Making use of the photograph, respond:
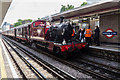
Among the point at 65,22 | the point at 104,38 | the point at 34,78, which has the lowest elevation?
the point at 34,78

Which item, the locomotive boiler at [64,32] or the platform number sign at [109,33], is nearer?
the locomotive boiler at [64,32]

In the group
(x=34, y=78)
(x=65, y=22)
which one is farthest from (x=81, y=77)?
(x=65, y=22)

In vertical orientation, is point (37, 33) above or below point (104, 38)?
above

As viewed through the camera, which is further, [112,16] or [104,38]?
[104,38]

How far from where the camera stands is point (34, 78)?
15.4 feet

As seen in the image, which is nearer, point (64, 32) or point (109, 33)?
point (64, 32)

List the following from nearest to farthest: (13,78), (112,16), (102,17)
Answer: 1. (13,78)
2. (112,16)
3. (102,17)

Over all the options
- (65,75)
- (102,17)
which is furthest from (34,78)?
(102,17)

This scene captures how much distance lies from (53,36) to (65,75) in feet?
12.7

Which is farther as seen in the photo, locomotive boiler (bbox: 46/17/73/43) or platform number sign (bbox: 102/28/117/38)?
platform number sign (bbox: 102/28/117/38)

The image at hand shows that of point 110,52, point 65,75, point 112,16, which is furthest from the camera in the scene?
point 112,16

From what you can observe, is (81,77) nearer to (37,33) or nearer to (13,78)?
(13,78)

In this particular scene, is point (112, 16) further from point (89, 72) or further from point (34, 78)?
point (34, 78)

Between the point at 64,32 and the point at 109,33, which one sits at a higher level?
the point at 64,32
